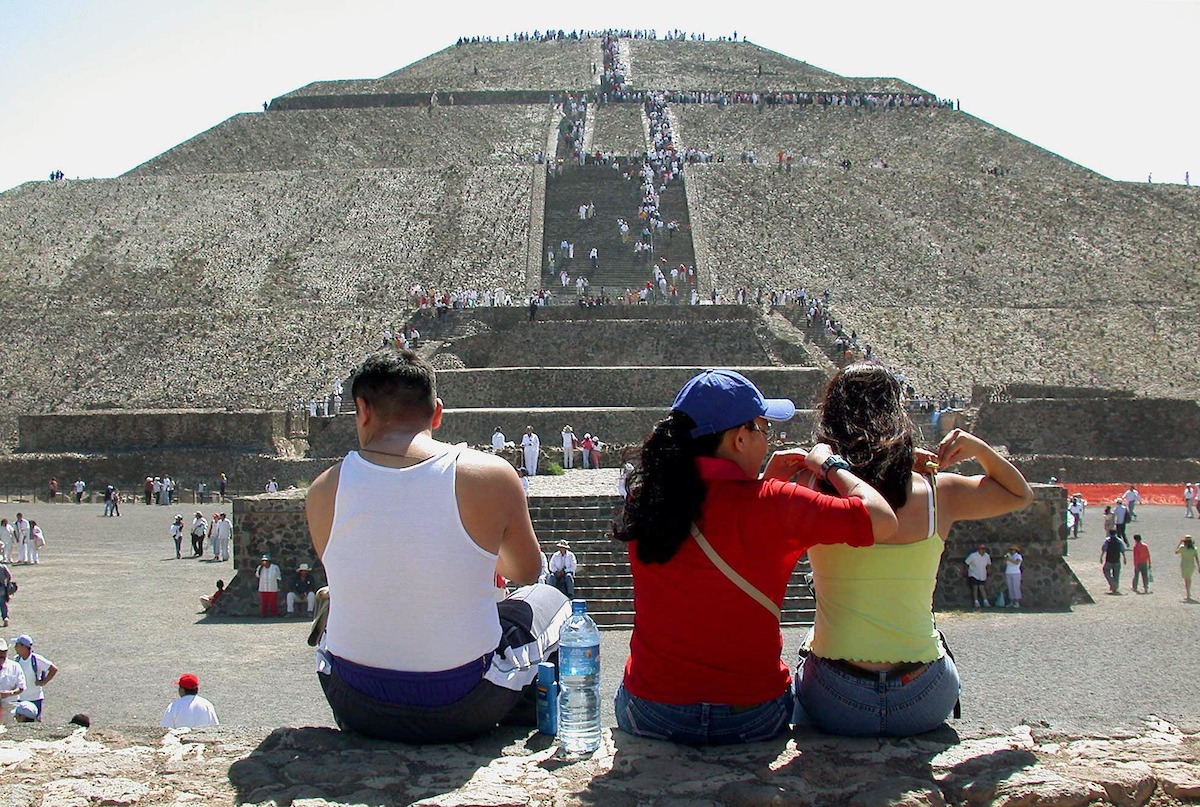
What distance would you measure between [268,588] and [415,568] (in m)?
10.2

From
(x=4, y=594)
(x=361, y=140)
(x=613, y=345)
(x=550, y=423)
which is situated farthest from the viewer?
(x=361, y=140)

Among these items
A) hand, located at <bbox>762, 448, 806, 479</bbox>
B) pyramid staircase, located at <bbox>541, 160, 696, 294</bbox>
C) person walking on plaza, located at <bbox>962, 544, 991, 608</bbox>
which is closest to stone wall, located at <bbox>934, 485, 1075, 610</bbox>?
person walking on plaza, located at <bbox>962, 544, 991, 608</bbox>

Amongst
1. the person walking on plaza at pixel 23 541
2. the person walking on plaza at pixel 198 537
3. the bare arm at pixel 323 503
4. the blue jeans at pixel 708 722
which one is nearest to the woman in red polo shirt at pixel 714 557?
the blue jeans at pixel 708 722

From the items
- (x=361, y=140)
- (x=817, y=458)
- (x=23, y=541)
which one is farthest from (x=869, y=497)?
(x=361, y=140)

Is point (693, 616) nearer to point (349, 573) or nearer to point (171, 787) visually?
point (349, 573)

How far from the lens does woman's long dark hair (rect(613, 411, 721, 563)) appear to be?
3607 millimetres

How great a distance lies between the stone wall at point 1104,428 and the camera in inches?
1003

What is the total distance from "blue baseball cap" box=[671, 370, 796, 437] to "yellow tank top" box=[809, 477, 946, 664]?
50 centimetres

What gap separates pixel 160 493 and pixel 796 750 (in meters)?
22.6

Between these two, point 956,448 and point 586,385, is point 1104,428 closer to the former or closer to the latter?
point 586,385

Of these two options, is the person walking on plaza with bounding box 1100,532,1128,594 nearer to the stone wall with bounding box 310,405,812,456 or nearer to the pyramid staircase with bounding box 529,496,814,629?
the pyramid staircase with bounding box 529,496,814,629

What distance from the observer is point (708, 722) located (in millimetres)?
3715

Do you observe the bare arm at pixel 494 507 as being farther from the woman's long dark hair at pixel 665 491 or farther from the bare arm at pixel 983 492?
the bare arm at pixel 983 492

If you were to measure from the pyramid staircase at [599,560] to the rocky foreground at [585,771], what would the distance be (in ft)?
26.8
